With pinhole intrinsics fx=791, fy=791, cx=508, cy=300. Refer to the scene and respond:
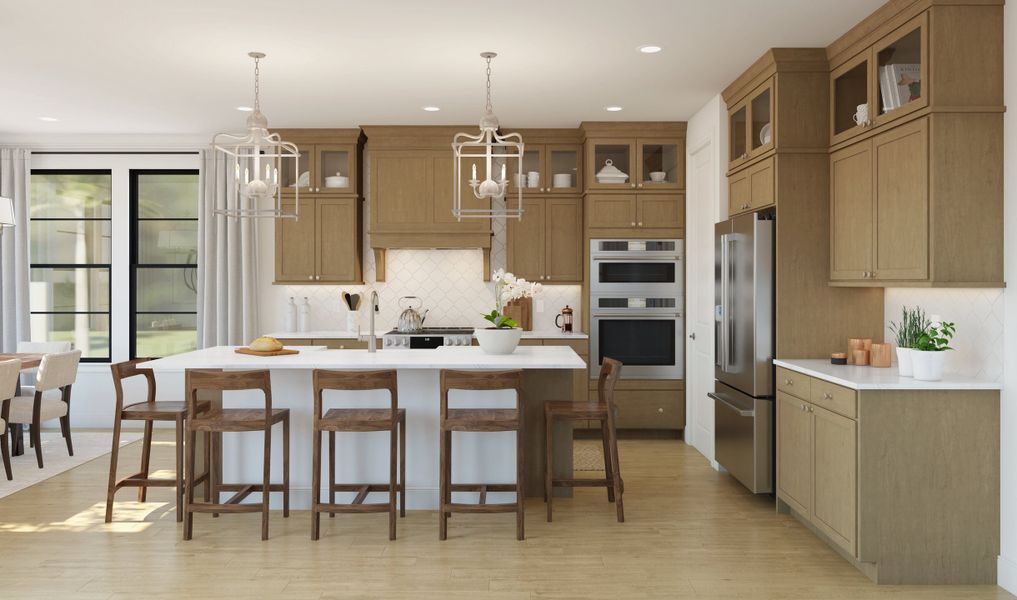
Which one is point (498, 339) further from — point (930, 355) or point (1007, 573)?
point (1007, 573)

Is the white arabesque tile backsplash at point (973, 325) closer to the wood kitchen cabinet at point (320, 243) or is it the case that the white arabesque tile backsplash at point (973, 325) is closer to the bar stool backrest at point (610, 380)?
the bar stool backrest at point (610, 380)

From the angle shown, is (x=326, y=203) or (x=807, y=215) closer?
(x=807, y=215)

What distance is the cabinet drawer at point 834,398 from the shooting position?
369 centimetres

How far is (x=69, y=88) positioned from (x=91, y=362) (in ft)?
9.85

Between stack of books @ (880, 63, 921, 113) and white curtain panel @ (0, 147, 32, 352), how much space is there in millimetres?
7346

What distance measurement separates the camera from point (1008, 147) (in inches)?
141

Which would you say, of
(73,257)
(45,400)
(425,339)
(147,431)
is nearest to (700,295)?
(425,339)

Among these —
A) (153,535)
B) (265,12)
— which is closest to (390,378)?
(153,535)

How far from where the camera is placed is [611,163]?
7055mm

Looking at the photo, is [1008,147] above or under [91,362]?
above

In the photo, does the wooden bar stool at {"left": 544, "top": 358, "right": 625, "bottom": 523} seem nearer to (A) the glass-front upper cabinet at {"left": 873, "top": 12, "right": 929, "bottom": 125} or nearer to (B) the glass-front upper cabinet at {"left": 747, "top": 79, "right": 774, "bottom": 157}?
(B) the glass-front upper cabinet at {"left": 747, "top": 79, "right": 774, "bottom": 157}

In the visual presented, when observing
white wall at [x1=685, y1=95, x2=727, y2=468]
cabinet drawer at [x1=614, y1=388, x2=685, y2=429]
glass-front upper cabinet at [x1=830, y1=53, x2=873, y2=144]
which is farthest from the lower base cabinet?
cabinet drawer at [x1=614, y1=388, x2=685, y2=429]

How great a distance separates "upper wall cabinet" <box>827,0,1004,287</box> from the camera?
362cm

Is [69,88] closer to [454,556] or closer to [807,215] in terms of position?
[454,556]
